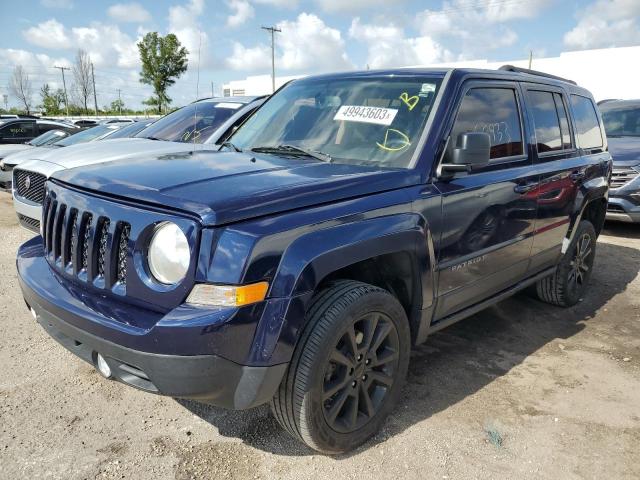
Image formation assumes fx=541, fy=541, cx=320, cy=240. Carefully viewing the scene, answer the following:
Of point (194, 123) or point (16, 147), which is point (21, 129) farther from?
point (194, 123)

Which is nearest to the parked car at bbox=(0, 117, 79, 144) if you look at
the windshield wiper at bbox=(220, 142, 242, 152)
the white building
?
the windshield wiper at bbox=(220, 142, 242, 152)

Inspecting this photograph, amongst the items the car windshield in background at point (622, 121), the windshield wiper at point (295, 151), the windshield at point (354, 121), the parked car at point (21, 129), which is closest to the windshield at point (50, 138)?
the parked car at point (21, 129)

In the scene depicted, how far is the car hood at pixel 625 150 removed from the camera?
302 inches

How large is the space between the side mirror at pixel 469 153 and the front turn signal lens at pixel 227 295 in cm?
138

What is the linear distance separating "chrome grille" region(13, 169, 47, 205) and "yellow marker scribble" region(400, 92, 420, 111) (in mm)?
3846

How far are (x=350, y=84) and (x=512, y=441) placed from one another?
233cm

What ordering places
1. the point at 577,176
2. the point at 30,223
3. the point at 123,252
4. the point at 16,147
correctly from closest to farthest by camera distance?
the point at 123,252
the point at 577,176
the point at 30,223
the point at 16,147

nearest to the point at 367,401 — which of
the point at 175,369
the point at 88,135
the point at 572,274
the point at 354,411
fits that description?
the point at 354,411

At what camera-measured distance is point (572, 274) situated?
4789mm

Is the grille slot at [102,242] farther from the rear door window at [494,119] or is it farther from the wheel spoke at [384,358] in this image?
the rear door window at [494,119]

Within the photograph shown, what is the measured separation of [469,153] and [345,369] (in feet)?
4.33

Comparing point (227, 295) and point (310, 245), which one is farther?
point (310, 245)

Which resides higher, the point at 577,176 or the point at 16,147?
the point at 577,176

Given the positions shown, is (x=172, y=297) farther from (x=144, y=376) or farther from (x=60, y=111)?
(x=60, y=111)
